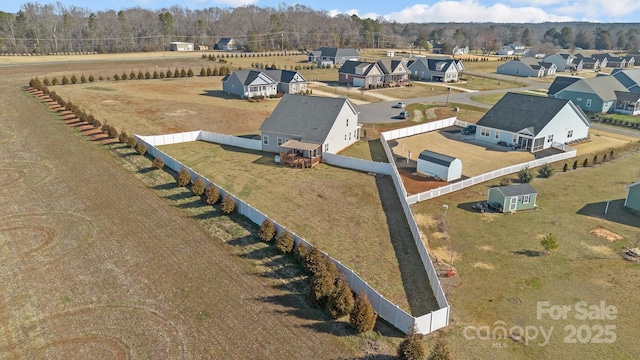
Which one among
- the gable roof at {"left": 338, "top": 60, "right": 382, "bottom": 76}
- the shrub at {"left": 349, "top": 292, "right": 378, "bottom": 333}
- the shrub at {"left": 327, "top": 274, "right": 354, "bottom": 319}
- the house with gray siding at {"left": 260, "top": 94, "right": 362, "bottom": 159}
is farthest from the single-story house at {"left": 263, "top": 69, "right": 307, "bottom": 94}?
the shrub at {"left": 349, "top": 292, "right": 378, "bottom": 333}

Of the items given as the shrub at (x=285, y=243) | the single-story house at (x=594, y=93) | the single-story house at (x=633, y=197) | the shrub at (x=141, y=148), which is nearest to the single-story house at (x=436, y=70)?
the single-story house at (x=594, y=93)

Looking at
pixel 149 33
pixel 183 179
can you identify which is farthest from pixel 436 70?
pixel 149 33

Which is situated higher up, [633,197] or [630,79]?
[630,79]

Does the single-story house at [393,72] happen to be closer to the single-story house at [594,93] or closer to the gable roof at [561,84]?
the gable roof at [561,84]

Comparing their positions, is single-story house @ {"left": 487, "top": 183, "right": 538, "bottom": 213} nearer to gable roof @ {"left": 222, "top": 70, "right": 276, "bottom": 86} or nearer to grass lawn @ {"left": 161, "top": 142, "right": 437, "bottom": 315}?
grass lawn @ {"left": 161, "top": 142, "right": 437, "bottom": 315}

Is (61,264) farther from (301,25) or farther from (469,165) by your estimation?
(301,25)

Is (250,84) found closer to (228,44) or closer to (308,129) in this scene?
(308,129)
